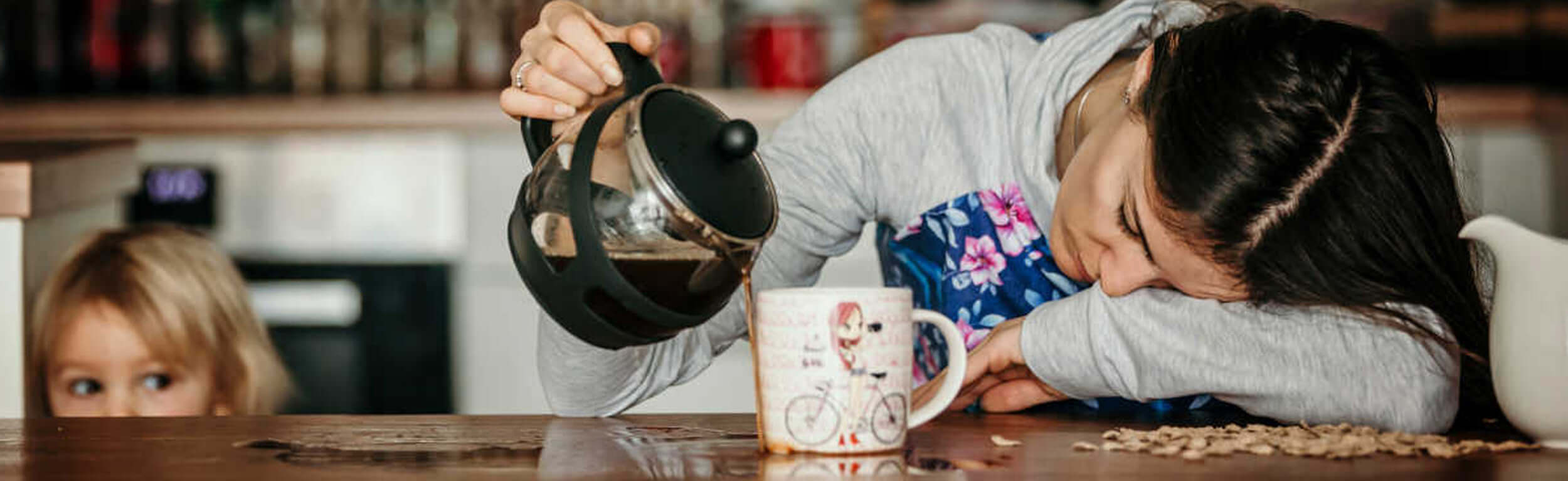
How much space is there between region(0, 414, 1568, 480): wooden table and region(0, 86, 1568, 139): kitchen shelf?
164 centimetres

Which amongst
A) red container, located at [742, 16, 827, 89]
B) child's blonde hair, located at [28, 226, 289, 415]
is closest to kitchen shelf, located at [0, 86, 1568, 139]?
red container, located at [742, 16, 827, 89]

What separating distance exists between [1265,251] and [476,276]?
6.15 feet

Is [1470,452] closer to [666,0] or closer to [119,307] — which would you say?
[119,307]

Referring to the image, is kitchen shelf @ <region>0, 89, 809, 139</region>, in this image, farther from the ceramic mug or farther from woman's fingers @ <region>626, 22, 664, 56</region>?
the ceramic mug

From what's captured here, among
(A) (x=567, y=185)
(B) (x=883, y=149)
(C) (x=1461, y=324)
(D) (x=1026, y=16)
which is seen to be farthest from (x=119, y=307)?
(D) (x=1026, y=16)

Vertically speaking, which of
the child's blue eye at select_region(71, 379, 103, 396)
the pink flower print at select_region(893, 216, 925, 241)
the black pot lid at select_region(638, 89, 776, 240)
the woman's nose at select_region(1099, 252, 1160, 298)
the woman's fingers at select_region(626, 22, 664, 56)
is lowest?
the child's blue eye at select_region(71, 379, 103, 396)

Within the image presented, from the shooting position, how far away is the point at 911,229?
4.28 feet

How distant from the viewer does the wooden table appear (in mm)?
776

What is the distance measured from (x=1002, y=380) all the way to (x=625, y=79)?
0.34 m

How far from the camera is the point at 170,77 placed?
2.73 metres

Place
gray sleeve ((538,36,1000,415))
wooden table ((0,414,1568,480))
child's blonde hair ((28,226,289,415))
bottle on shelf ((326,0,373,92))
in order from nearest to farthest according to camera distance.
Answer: wooden table ((0,414,1568,480))
gray sleeve ((538,36,1000,415))
child's blonde hair ((28,226,289,415))
bottle on shelf ((326,0,373,92))

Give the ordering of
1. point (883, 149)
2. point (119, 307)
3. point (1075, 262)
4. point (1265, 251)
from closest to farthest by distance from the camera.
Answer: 1. point (1265, 251)
2. point (1075, 262)
3. point (883, 149)
4. point (119, 307)

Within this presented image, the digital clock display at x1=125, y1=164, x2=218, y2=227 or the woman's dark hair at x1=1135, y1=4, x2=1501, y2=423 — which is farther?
the digital clock display at x1=125, y1=164, x2=218, y2=227

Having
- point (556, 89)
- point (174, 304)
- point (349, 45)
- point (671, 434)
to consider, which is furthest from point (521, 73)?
point (349, 45)
